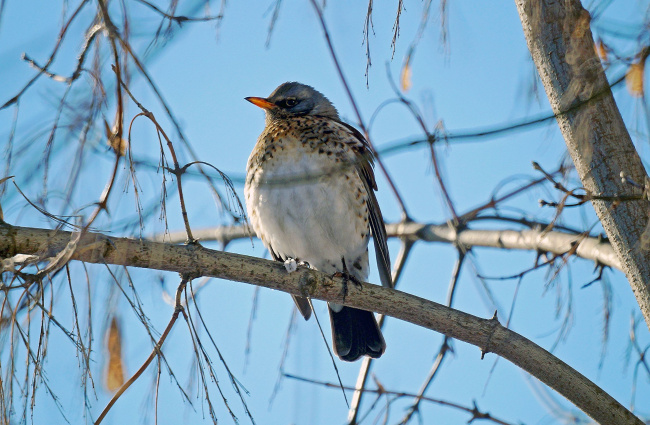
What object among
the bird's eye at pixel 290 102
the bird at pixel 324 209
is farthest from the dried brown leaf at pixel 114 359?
the bird's eye at pixel 290 102

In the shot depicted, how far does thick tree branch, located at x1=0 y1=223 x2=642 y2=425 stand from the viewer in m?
2.60

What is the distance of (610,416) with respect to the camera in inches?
120

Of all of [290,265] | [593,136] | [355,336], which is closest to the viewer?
[593,136]

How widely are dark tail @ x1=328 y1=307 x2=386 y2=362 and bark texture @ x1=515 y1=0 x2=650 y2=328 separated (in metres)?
2.15

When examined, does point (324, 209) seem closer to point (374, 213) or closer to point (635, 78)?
point (374, 213)

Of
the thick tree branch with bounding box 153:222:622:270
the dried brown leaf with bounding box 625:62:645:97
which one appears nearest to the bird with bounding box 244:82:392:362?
the thick tree branch with bounding box 153:222:622:270

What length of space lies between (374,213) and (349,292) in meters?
1.51

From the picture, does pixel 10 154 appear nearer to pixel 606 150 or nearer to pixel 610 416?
pixel 606 150

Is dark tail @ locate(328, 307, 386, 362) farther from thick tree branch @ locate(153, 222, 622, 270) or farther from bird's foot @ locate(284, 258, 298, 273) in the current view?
bird's foot @ locate(284, 258, 298, 273)

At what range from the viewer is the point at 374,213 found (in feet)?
16.0

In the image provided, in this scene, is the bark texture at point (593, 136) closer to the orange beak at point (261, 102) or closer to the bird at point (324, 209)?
the bird at point (324, 209)

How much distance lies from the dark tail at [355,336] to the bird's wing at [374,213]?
37 centimetres

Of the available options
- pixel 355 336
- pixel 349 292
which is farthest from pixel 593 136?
pixel 355 336

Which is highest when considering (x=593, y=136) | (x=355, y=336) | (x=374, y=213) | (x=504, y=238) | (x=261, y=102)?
(x=261, y=102)
